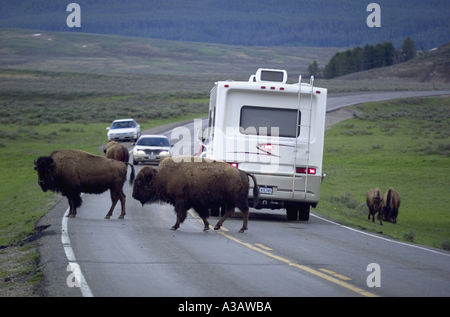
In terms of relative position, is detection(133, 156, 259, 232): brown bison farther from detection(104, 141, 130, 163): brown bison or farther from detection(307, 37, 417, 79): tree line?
detection(307, 37, 417, 79): tree line

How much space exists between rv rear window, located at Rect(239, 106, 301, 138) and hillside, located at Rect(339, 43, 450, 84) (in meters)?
99.1

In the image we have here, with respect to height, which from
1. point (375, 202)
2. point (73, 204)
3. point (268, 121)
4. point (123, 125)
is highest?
point (268, 121)

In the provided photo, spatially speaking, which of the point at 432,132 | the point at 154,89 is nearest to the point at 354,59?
the point at 154,89

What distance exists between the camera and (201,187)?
1284cm

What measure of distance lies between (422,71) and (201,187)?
361ft

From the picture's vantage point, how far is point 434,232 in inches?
739

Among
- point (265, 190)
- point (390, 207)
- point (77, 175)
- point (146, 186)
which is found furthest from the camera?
point (390, 207)

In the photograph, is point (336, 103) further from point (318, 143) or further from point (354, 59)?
point (354, 59)

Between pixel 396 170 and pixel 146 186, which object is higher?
pixel 146 186

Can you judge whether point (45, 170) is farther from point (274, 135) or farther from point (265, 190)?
point (274, 135)

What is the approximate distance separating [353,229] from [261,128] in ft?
11.4

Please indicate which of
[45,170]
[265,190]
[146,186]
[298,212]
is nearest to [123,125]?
[298,212]

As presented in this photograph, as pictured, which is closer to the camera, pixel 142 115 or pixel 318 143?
pixel 318 143

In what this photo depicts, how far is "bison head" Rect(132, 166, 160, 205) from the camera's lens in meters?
13.4
